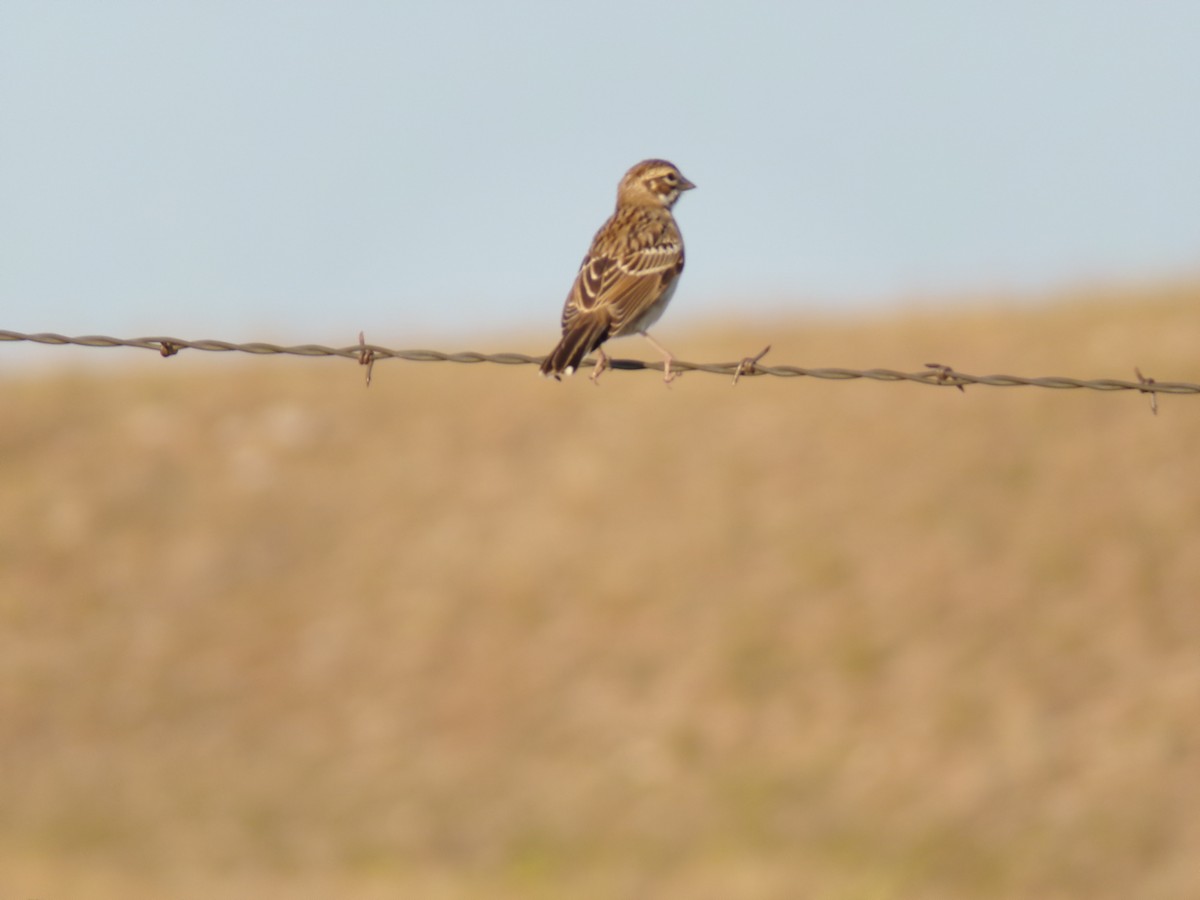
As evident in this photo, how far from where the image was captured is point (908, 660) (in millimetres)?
20891

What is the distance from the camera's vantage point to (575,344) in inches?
392

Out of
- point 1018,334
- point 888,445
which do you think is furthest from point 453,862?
point 1018,334

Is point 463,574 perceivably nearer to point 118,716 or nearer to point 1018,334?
point 118,716

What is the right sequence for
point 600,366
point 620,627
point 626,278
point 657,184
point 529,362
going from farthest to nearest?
point 620,627 → point 657,184 → point 626,278 → point 600,366 → point 529,362

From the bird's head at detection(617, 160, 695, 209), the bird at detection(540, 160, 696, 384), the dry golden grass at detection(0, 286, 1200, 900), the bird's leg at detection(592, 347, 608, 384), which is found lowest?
the dry golden grass at detection(0, 286, 1200, 900)

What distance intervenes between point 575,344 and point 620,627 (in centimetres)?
1360

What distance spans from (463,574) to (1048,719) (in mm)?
9053

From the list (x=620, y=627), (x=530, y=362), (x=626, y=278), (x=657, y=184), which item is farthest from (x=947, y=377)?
(x=620, y=627)

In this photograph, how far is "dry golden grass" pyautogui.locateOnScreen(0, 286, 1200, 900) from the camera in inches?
709

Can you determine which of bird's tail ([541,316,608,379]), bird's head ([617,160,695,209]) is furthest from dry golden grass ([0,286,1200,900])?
bird's tail ([541,316,608,379])

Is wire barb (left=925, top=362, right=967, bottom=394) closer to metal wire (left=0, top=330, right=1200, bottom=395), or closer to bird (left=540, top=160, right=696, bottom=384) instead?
metal wire (left=0, top=330, right=1200, bottom=395)

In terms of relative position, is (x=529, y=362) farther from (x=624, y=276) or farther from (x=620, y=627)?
(x=620, y=627)

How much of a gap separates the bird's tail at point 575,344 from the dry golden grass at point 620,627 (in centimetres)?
804

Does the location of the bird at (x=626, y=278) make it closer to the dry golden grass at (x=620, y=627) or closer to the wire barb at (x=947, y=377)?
the wire barb at (x=947, y=377)
